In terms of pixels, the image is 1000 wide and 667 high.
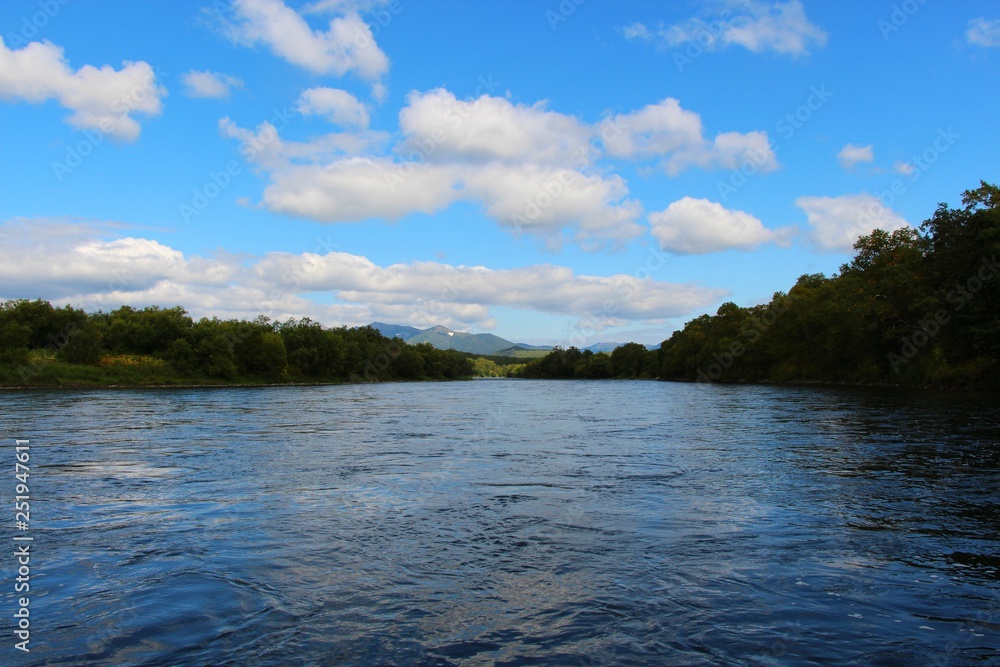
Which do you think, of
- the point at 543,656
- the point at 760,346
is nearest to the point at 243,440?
the point at 543,656

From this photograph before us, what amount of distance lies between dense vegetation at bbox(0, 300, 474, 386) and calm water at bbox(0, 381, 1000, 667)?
229ft

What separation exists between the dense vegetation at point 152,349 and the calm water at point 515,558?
6976 centimetres

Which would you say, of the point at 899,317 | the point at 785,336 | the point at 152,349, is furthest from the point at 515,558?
the point at 152,349

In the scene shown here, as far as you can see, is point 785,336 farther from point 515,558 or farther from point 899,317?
point 515,558

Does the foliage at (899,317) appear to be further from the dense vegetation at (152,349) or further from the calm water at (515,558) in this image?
the dense vegetation at (152,349)

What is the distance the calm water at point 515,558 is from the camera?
240 inches

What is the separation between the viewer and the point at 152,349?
327 ft

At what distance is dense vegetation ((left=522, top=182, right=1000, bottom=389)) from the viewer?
45.7 metres

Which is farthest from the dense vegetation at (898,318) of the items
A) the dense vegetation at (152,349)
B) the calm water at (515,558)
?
the dense vegetation at (152,349)

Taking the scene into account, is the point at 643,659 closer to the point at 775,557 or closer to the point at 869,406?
the point at 775,557

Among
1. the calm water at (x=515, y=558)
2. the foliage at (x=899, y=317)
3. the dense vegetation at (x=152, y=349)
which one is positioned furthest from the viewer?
the dense vegetation at (x=152, y=349)

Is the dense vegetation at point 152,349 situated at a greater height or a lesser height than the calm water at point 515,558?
greater

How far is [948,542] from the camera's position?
9.32 meters

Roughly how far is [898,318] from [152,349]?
337 feet
